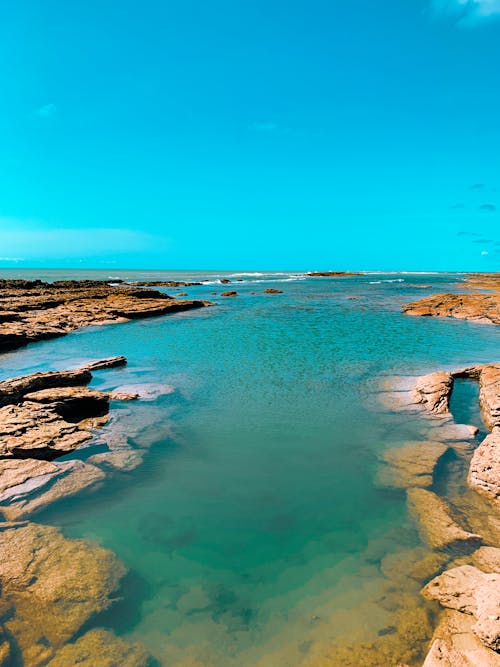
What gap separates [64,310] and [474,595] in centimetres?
4381

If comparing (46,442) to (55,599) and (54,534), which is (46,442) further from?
(55,599)

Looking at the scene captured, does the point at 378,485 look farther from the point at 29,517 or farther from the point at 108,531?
the point at 29,517

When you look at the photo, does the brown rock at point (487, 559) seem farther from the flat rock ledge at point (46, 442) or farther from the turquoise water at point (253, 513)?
the flat rock ledge at point (46, 442)

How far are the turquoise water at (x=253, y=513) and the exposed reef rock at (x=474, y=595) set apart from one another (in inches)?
18.6

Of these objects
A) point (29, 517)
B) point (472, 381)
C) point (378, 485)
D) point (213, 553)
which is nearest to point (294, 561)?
point (213, 553)

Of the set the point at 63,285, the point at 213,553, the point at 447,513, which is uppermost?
the point at 63,285

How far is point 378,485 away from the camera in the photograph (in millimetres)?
9539

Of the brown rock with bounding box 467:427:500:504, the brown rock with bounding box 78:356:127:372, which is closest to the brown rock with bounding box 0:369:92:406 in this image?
the brown rock with bounding box 78:356:127:372

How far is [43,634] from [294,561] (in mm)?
4482

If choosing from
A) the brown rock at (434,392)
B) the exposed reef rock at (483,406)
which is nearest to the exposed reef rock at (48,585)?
the exposed reef rock at (483,406)

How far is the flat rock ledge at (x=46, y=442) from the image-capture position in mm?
9055

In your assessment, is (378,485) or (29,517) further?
(378,485)

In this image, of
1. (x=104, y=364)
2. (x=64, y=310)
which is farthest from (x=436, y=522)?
(x=64, y=310)

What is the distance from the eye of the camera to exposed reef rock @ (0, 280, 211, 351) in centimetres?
3002
